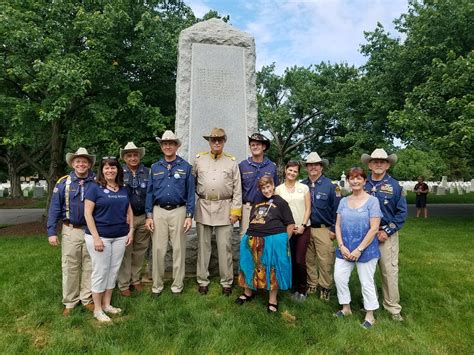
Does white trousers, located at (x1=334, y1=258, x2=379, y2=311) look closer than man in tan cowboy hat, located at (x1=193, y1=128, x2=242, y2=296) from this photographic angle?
Yes

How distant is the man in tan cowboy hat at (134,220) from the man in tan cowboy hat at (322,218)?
2.10 meters

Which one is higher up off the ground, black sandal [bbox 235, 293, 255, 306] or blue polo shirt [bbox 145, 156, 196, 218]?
blue polo shirt [bbox 145, 156, 196, 218]

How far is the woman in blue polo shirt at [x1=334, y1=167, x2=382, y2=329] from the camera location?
374 cm

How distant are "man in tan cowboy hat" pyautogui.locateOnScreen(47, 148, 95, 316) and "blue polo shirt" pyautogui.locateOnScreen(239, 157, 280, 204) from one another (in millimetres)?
1809

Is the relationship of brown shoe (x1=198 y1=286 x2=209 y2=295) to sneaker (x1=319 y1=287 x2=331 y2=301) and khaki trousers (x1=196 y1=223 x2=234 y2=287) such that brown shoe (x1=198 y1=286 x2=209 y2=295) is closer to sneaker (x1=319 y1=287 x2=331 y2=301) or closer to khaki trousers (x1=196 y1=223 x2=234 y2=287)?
khaki trousers (x1=196 y1=223 x2=234 y2=287)

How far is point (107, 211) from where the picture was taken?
3801 mm

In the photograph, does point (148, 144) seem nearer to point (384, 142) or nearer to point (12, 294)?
point (12, 294)

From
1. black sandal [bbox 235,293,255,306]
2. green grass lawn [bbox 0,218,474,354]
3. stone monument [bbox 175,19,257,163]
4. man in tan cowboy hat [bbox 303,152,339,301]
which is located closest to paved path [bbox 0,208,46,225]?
green grass lawn [bbox 0,218,474,354]

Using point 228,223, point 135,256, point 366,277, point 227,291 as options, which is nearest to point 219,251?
point 228,223

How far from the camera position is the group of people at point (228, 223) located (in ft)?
12.5

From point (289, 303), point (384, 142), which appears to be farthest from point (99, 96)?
point (384, 142)

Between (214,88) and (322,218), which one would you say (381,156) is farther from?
(214,88)

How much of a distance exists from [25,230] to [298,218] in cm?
952

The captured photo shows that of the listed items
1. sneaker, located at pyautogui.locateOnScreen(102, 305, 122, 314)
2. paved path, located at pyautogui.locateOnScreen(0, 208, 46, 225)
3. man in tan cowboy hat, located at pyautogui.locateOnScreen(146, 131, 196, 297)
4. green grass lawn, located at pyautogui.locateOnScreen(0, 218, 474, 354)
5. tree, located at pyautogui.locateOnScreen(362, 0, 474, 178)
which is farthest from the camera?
paved path, located at pyautogui.locateOnScreen(0, 208, 46, 225)
